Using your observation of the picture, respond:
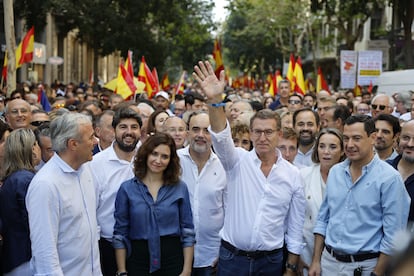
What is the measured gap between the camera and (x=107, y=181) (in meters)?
5.70

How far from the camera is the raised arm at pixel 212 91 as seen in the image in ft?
15.2

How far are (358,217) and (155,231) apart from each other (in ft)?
5.03

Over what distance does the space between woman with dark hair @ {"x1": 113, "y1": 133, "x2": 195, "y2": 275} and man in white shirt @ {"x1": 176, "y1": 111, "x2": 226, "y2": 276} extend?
1.59 feet

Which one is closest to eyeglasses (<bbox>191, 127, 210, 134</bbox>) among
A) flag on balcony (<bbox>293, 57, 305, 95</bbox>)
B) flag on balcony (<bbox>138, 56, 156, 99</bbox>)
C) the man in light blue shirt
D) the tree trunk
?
the man in light blue shirt

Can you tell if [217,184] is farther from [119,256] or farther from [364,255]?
[364,255]

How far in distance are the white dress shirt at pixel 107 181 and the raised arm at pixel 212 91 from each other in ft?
4.55

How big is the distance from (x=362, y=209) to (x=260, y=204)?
82 cm

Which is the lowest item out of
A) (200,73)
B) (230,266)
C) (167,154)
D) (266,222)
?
(230,266)

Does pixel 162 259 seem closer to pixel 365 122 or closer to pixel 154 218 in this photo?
pixel 154 218

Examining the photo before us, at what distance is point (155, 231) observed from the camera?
5.02 m

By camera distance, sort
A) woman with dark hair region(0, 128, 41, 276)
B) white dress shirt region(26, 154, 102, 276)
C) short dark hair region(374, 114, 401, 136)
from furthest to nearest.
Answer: short dark hair region(374, 114, 401, 136) < woman with dark hair region(0, 128, 41, 276) < white dress shirt region(26, 154, 102, 276)

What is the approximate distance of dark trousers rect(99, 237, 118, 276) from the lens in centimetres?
564

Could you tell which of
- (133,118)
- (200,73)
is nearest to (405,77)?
(133,118)

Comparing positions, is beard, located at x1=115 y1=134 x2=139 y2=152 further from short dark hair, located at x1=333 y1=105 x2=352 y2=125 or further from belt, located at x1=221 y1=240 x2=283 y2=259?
short dark hair, located at x1=333 y1=105 x2=352 y2=125
